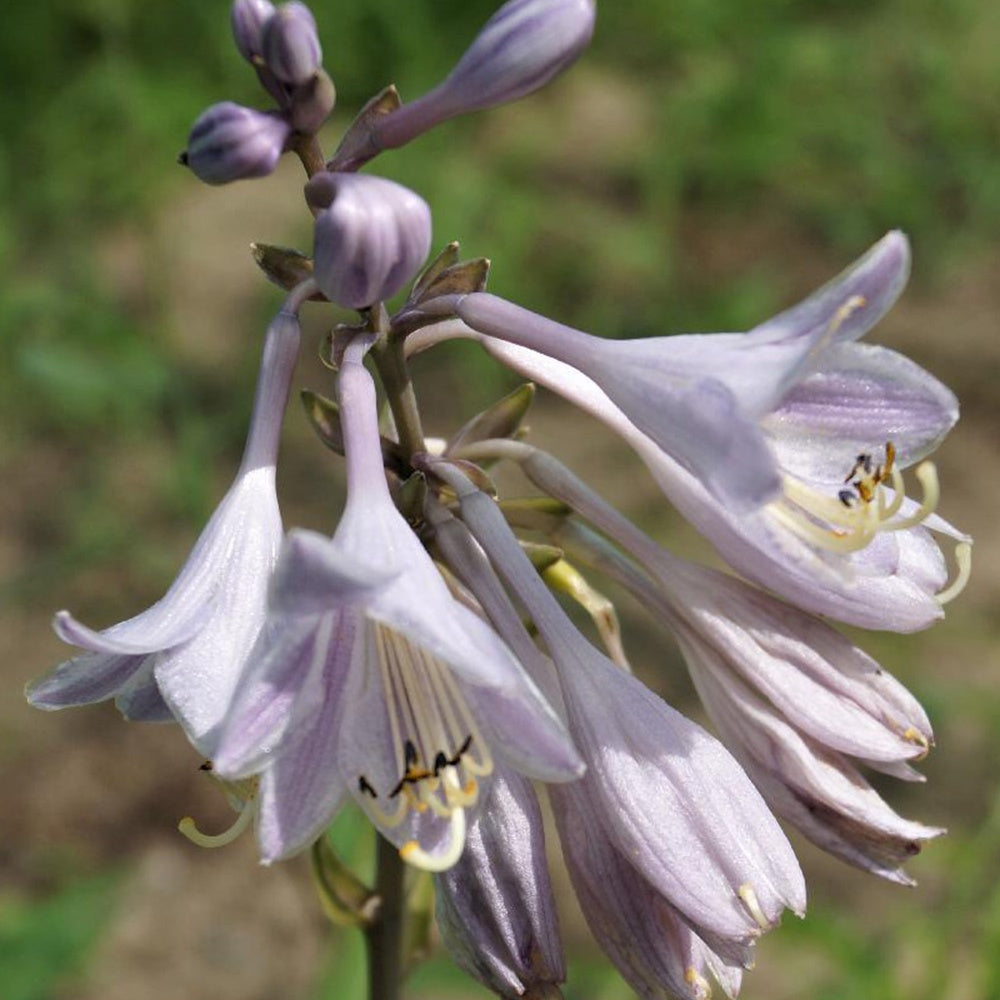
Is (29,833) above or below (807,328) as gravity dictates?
below

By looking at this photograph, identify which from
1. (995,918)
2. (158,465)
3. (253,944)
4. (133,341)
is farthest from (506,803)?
(158,465)

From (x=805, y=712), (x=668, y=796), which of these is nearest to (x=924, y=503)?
(x=805, y=712)

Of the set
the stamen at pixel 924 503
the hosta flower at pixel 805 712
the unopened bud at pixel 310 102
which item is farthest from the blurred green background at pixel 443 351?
the unopened bud at pixel 310 102

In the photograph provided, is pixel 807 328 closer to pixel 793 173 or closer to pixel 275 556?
pixel 275 556

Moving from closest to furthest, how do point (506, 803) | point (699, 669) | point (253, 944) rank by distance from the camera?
point (506, 803) < point (699, 669) < point (253, 944)

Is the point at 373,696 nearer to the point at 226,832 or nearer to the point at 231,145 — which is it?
the point at 226,832

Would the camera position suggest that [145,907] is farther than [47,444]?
No

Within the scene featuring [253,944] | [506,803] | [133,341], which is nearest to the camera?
[506,803]
